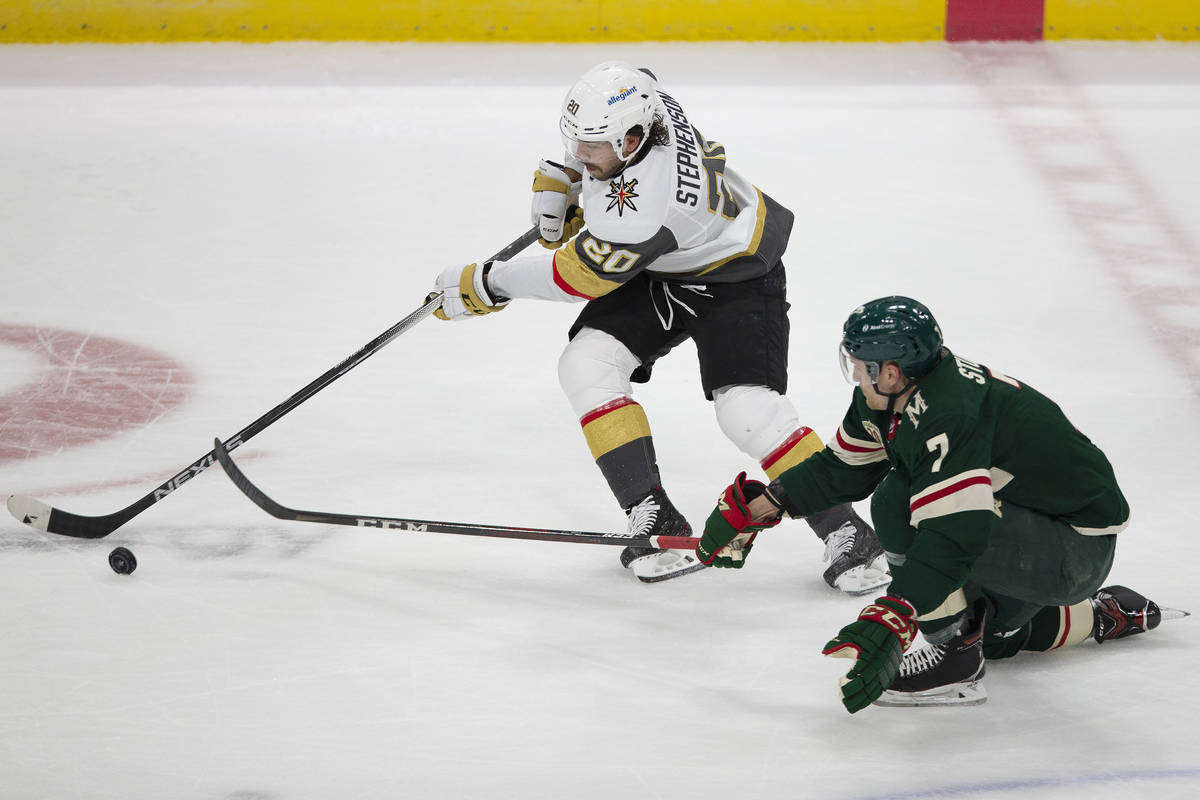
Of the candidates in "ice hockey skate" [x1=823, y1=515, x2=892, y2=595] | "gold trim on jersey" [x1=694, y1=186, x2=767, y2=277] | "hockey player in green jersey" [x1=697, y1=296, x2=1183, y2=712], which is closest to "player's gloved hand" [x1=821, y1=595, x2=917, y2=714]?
"hockey player in green jersey" [x1=697, y1=296, x2=1183, y2=712]

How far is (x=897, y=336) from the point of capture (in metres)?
2.33

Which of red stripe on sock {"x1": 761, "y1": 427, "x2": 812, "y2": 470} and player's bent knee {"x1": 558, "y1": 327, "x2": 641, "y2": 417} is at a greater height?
player's bent knee {"x1": 558, "y1": 327, "x2": 641, "y2": 417}

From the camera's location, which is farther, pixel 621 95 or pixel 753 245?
pixel 753 245

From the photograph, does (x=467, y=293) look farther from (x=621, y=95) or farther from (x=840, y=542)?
(x=840, y=542)

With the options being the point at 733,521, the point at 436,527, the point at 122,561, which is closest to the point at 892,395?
the point at 733,521

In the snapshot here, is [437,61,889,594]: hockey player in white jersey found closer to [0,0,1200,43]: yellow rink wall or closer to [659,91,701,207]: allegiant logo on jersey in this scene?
[659,91,701,207]: allegiant logo on jersey

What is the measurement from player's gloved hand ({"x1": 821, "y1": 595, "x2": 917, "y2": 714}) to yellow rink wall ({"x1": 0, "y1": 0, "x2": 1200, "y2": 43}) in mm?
4890

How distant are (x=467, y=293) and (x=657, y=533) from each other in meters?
0.65

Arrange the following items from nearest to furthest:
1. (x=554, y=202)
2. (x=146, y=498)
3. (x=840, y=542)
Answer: (x=840, y=542), (x=146, y=498), (x=554, y=202)

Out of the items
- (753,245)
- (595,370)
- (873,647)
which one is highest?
(753,245)

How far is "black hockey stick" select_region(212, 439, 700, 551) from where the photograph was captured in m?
2.96

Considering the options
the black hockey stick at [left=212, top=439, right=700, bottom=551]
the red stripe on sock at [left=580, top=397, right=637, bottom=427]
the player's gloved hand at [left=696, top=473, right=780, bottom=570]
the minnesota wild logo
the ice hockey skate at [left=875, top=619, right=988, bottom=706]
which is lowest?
the ice hockey skate at [left=875, top=619, right=988, bottom=706]

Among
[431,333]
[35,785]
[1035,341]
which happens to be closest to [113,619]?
[35,785]

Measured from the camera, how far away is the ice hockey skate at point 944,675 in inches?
101
